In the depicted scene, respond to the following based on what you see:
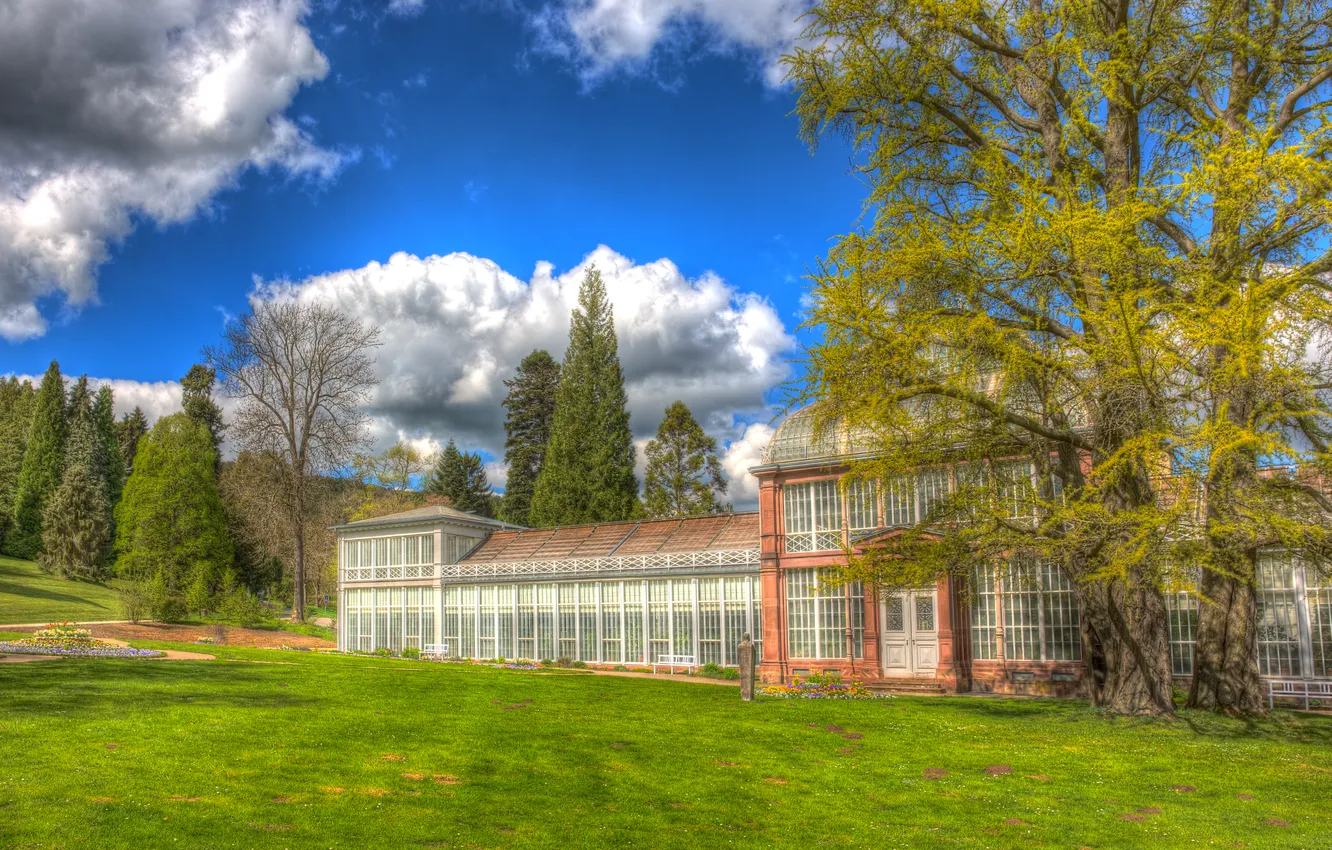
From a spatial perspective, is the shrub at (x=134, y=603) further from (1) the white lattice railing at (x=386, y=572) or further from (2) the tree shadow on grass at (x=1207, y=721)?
(2) the tree shadow on grass at (x=1207, y=721)

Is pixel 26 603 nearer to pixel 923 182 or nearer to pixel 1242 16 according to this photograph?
pixel 923 182

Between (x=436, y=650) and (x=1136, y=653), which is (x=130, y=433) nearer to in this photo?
(x=436, y=650)

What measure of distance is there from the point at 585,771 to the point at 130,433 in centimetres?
7273

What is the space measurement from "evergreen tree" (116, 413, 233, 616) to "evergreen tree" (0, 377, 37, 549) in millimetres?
17295

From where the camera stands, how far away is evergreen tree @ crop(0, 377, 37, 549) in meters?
59.2

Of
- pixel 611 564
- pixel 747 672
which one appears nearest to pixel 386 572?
pixel 611 564

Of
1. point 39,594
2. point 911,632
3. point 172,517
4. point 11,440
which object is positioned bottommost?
point 911,632

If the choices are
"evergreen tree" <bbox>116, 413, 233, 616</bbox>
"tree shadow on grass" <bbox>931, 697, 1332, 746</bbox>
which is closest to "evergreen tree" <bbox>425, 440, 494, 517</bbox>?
"evergreen tree" <bbox>116, 413, 233, 616</bbox>

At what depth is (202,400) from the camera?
70.8 m

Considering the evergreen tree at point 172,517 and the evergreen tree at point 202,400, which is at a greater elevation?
the evergreen tree at point 202,400

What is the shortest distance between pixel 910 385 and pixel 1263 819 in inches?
281

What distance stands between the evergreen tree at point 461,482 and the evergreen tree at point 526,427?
6446 millimetres

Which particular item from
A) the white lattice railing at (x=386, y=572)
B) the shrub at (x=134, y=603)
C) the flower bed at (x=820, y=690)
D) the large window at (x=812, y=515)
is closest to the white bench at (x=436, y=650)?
the white lattice railing at (x=386, y=572)

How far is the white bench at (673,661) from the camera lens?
2689 cm
